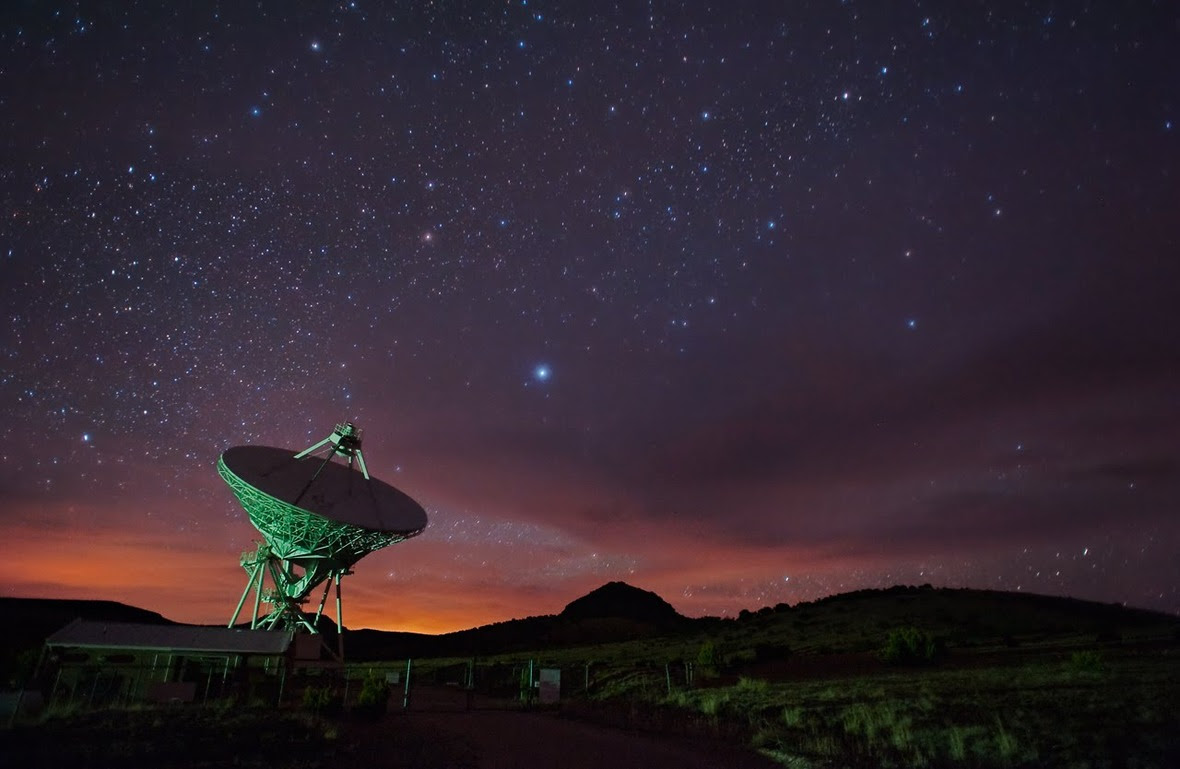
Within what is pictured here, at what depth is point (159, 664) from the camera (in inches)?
1152

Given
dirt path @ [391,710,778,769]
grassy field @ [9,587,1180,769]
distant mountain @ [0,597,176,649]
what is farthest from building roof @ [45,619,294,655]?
distant mountain @ [0,597,176,649]

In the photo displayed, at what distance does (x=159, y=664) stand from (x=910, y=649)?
1350 inches

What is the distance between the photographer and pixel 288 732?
54.8 feet

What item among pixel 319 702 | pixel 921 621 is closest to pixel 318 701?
pixel 319 702

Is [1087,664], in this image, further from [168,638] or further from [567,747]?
[168,638]

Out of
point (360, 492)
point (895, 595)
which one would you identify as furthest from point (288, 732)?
point (895, 595)

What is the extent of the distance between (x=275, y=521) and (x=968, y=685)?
97.7 feet

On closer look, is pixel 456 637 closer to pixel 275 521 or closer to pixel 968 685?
pixel 275 521

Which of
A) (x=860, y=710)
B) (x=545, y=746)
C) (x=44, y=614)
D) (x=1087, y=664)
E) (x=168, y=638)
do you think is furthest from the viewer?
(x=44, y=614)

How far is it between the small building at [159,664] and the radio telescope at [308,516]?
2778 mm

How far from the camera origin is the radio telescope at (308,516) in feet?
104

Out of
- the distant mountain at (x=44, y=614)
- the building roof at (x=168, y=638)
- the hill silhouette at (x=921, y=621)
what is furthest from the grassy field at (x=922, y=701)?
the distant mountain at (x=44, y=614)

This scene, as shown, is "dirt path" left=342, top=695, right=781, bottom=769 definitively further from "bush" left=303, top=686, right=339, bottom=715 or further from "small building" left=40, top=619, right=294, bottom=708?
"small building" left=40, top=619, right=294, bottom=708

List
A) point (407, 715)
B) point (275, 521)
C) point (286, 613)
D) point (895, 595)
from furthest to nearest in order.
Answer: point (895, 595)
point (286, 613)
point (275, 521)
point (407, 715)
